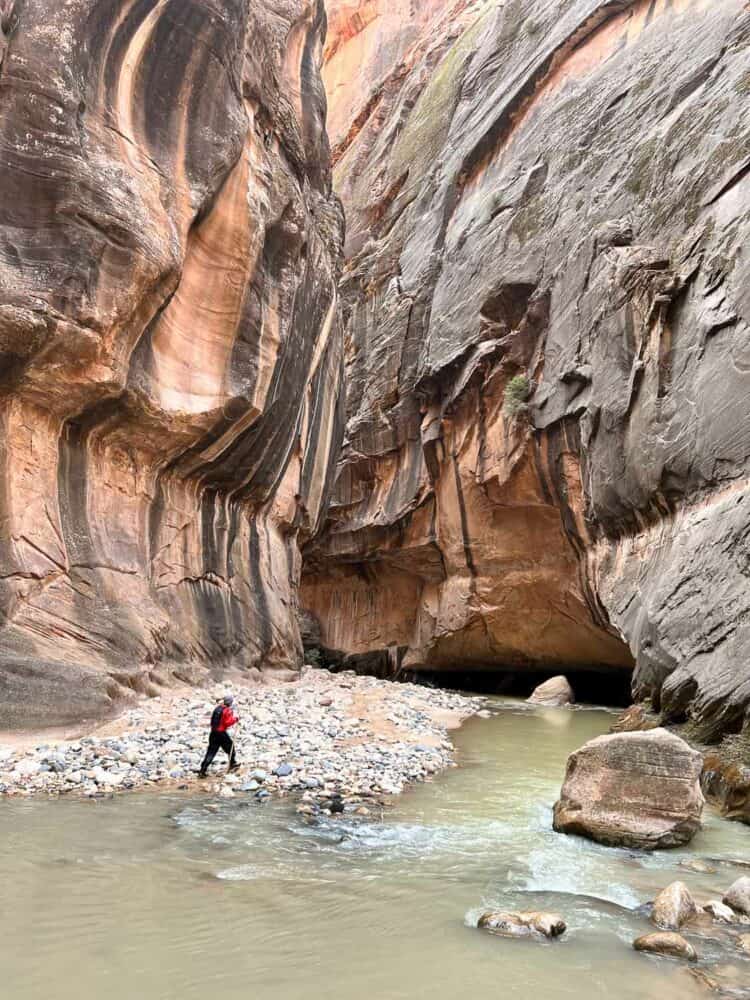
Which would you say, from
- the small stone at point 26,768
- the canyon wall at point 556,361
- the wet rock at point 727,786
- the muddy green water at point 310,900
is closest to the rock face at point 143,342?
the small stone at point 26,768

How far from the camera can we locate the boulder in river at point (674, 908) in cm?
440

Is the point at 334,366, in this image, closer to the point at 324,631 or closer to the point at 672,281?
the point at 672,281

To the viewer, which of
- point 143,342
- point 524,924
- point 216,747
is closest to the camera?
point 524,924

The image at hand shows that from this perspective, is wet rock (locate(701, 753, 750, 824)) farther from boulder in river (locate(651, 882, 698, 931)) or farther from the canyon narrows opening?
boulder in river (locate(651, 882, 698, 931))

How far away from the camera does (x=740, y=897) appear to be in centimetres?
466

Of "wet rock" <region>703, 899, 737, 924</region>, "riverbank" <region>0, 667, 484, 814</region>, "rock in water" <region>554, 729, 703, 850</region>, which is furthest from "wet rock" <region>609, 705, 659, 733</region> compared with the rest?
"wet rock" <region>703, 899, 737, 924</region>

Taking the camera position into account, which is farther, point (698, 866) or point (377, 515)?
point (377, 515)

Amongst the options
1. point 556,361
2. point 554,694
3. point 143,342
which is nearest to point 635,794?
point 143,342

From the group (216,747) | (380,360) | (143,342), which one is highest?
(380,360)

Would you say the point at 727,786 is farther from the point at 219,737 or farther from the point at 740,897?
the point at 219,737

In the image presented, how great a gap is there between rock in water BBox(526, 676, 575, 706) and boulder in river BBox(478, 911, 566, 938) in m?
17.5

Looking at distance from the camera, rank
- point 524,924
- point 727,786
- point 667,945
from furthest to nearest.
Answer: point 727,786 → point 524,924 → point 667,945

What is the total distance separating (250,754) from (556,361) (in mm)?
13679

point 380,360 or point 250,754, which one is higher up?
point 380,360
